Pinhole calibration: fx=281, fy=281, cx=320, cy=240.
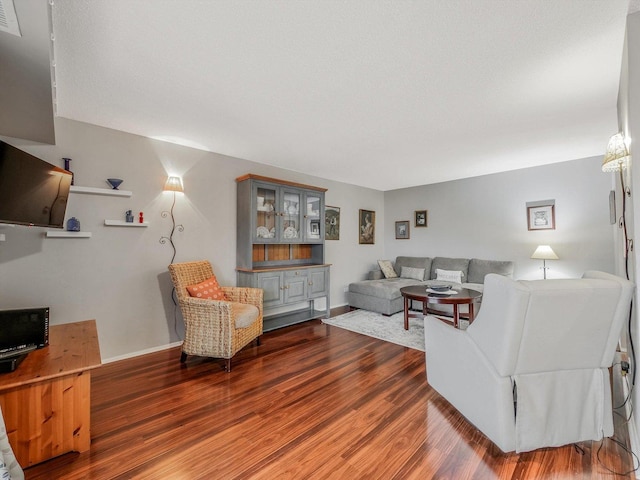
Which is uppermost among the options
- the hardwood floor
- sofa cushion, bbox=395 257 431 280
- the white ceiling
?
the white ceiling

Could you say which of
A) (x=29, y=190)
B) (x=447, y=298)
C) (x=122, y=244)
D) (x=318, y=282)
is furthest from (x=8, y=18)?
(x=447, y=298)

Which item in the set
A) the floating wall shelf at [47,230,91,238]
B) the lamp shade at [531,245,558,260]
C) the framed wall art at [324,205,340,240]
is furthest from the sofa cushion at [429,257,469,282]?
the floating wall shelf at [47,230,91,238]

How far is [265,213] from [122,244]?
166cm

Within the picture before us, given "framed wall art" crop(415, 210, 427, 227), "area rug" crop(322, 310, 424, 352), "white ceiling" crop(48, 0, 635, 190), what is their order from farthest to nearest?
"framed wall art" crop(415, 210, 427, 227), "area rug" crop(322, 310, 424, 352), "white ceiling" crop(48, 0, 635, 190)

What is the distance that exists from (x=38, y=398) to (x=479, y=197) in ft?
19.3

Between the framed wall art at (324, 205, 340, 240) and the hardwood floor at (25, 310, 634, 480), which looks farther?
the framed wall art at (324, 205, 340, 240)

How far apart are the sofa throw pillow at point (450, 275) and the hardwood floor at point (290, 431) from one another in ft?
8.36

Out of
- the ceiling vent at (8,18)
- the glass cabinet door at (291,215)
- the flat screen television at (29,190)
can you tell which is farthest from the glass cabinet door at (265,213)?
the ceiling vent at (8,18)

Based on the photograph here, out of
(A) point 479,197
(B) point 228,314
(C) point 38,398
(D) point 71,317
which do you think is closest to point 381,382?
(B) point 228,314

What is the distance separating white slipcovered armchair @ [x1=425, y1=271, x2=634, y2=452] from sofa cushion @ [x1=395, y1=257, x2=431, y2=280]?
3.76 metres

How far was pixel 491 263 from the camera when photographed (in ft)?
15.6

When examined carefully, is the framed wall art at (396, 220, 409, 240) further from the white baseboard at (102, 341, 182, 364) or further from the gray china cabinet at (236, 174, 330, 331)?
the white baseboard at (102, 341, 182, 364)

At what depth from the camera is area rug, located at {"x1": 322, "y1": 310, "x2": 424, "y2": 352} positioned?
11.4 ft

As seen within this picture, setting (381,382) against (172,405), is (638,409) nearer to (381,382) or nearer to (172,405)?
(381,382)
